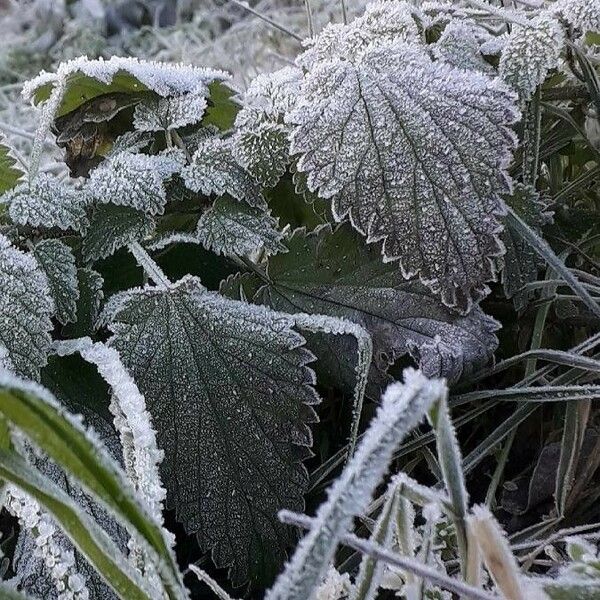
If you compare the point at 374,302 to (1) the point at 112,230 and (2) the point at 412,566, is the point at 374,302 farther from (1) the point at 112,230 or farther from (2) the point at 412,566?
(2) the point at 412,566

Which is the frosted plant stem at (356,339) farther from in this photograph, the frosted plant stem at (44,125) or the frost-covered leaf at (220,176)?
the frosted plant stem at (44,125)

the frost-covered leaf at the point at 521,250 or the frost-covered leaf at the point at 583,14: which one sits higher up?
the frost-covered leaf at the point at 583,14

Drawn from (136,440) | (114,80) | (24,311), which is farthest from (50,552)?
(114,80)

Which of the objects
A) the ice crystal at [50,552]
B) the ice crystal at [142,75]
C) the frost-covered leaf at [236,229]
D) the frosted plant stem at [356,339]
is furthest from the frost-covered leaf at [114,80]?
the ice crystal at [50,552]

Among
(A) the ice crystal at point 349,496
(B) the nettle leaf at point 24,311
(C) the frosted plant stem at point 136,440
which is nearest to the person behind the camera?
(A) the ice crystal at point 349,496

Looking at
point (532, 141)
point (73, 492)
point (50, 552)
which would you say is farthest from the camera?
point (532, 141)

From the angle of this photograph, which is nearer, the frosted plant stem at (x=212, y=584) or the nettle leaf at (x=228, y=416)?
the frosted plant stem at (x=212, y=584)

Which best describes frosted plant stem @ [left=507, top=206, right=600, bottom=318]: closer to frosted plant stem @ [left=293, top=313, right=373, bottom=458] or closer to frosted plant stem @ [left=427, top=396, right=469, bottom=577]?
frosted plant stem @ [left=293, top=313, right=373, bottom=458]
